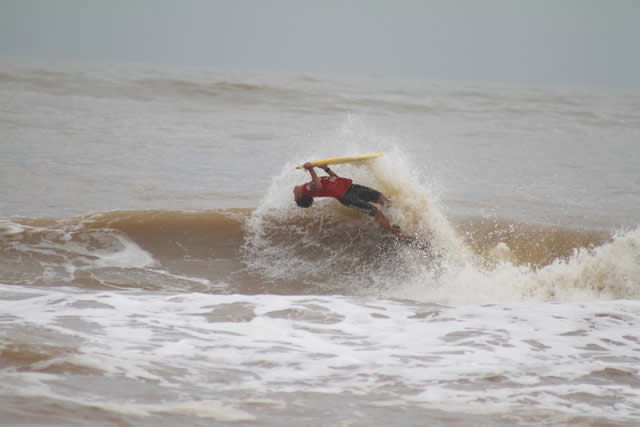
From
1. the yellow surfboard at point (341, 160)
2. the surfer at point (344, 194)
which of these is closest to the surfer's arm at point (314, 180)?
the surfer at point (344, 194)

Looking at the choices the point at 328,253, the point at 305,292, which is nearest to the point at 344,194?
the point at 328,253

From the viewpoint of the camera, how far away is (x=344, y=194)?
849cm

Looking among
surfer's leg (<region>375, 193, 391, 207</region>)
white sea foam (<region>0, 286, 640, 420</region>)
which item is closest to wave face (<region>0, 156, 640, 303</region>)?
surfer's leg (<region>375, 193, 391, 207</region>)

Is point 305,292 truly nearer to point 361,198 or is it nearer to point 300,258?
point 300,258

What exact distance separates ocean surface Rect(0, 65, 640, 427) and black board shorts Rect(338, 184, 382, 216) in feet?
1.86

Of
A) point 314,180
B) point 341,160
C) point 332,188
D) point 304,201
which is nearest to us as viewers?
point 314,180

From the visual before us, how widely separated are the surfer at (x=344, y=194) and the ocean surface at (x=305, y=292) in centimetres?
43

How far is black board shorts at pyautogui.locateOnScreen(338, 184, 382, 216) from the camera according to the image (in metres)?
8.54

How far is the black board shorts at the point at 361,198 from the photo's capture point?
336 inches

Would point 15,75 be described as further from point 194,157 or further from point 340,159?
point 340,159

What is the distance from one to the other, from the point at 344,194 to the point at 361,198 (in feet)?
0.88

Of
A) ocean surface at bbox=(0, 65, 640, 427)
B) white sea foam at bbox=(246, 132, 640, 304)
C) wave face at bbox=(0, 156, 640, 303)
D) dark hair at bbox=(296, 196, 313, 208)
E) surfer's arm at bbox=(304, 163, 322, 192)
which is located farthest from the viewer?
dark hair at bbox=(296, 196, 313, 208)

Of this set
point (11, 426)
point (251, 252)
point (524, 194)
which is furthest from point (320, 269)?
point (524, 194)

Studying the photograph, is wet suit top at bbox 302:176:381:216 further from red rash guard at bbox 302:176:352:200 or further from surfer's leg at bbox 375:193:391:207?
surfer's leg at bbox 375:193:391:207
